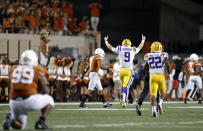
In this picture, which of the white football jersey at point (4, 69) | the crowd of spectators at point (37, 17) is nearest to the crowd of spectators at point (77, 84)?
the white football jersey at point (4, 69)

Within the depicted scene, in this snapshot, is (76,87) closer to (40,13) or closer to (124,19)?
(40,13)

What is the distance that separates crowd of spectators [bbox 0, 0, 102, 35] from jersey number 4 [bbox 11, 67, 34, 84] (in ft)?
56.3

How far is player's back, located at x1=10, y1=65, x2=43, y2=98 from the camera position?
9820 mm

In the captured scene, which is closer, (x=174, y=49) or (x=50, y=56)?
(x=50, y=56)

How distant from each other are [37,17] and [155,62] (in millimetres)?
15421

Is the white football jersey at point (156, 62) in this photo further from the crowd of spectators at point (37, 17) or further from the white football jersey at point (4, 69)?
the crowd of spectators at point (37, 17)

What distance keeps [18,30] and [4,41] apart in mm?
3335

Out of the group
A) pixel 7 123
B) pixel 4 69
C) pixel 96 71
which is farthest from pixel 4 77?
pixel 7 123

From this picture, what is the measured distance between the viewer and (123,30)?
37.2 metres

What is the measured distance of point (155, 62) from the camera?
551 inches

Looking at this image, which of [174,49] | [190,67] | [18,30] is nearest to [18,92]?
[190,67]

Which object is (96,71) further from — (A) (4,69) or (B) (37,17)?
(B) (37,17)

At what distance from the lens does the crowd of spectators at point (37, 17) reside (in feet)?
88.8

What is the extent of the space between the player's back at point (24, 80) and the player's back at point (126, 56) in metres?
7.54
